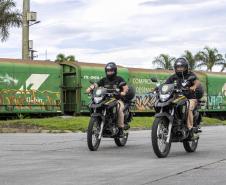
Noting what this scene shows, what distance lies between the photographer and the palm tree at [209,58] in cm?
7312

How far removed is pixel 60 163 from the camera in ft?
29.8

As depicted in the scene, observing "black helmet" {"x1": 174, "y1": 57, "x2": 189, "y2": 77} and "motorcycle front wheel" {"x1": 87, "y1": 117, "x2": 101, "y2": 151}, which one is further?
"motorcycle front wheel" {"x1": 87, "y1": 117, "x2": 101, "y2": 151}

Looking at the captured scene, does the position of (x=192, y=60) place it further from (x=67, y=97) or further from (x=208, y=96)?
(x=67, y=97)

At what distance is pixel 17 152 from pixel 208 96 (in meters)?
28.8

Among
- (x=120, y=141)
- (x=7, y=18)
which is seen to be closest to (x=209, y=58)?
(x=7, y=18)

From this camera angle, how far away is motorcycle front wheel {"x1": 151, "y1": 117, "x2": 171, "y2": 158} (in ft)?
31.8

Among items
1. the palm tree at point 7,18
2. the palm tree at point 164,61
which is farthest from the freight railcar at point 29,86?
the palm tree at point 164,61

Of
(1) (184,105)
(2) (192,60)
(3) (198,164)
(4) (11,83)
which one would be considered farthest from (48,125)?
(2) (192,60)

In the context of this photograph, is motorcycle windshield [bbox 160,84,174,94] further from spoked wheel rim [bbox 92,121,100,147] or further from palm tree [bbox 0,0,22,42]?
palm tree [bbox 0,0,22,42]

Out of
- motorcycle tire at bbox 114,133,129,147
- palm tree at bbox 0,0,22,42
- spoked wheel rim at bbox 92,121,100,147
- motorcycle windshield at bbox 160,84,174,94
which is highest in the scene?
palm tree at bbox 0,0,22,42

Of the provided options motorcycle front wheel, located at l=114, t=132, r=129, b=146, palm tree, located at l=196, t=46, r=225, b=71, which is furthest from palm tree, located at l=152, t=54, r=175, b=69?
motorcycle front wheel, located at l=114, t=132, r=129, b=146

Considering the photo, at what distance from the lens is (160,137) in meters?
10.0

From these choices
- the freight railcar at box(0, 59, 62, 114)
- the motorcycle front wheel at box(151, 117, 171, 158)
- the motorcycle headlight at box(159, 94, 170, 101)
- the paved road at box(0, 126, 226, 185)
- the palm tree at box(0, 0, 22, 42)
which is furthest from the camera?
the palm tree at box(0, 0, 22, 42)

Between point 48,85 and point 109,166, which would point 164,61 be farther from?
point 109,166
